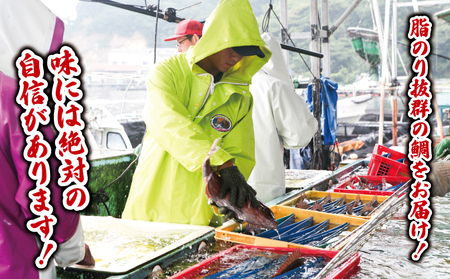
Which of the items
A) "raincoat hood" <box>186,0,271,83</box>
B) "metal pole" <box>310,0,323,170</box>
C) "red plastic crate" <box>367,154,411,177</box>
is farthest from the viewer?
"metal pole" <box>310,0,323,170</box>

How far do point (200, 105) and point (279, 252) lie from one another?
81 centimetres

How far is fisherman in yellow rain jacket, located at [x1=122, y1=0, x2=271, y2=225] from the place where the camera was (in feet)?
5.88

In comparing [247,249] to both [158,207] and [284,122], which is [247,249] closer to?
[158,207]

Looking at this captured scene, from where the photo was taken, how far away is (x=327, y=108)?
20.2ft

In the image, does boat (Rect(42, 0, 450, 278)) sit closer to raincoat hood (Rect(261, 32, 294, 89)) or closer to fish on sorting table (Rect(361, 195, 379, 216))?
fish on sorting table (Rect(361, 195, 379, 216))

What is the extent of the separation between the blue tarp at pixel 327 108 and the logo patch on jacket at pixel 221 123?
170 inches

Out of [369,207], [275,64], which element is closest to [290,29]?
[275,64]

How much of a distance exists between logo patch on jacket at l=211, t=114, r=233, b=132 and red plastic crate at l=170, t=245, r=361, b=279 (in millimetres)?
626

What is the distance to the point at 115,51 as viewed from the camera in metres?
43.0

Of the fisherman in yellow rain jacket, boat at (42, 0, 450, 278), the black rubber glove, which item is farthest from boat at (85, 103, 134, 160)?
the black rubber glove

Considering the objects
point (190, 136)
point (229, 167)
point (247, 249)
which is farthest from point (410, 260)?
point (190, 136)

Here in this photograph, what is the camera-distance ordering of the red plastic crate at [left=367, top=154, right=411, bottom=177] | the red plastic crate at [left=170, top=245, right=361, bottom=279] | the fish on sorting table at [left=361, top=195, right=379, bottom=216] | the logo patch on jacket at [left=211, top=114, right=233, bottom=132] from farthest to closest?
1. the red plastic crate at [left=367, top=154, right=411, bottom=177]
2. the fish on sorting table at [left=361, top=195, right=379, bottom=216]
3. the logo patch on jacket at [left=211, top=114, right=233, bottom=132]
4. the red plastic crate at [left=170, top=245, right=361, bottom=279]

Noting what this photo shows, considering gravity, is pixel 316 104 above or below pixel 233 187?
above

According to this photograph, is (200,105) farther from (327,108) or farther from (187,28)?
(327,108)
